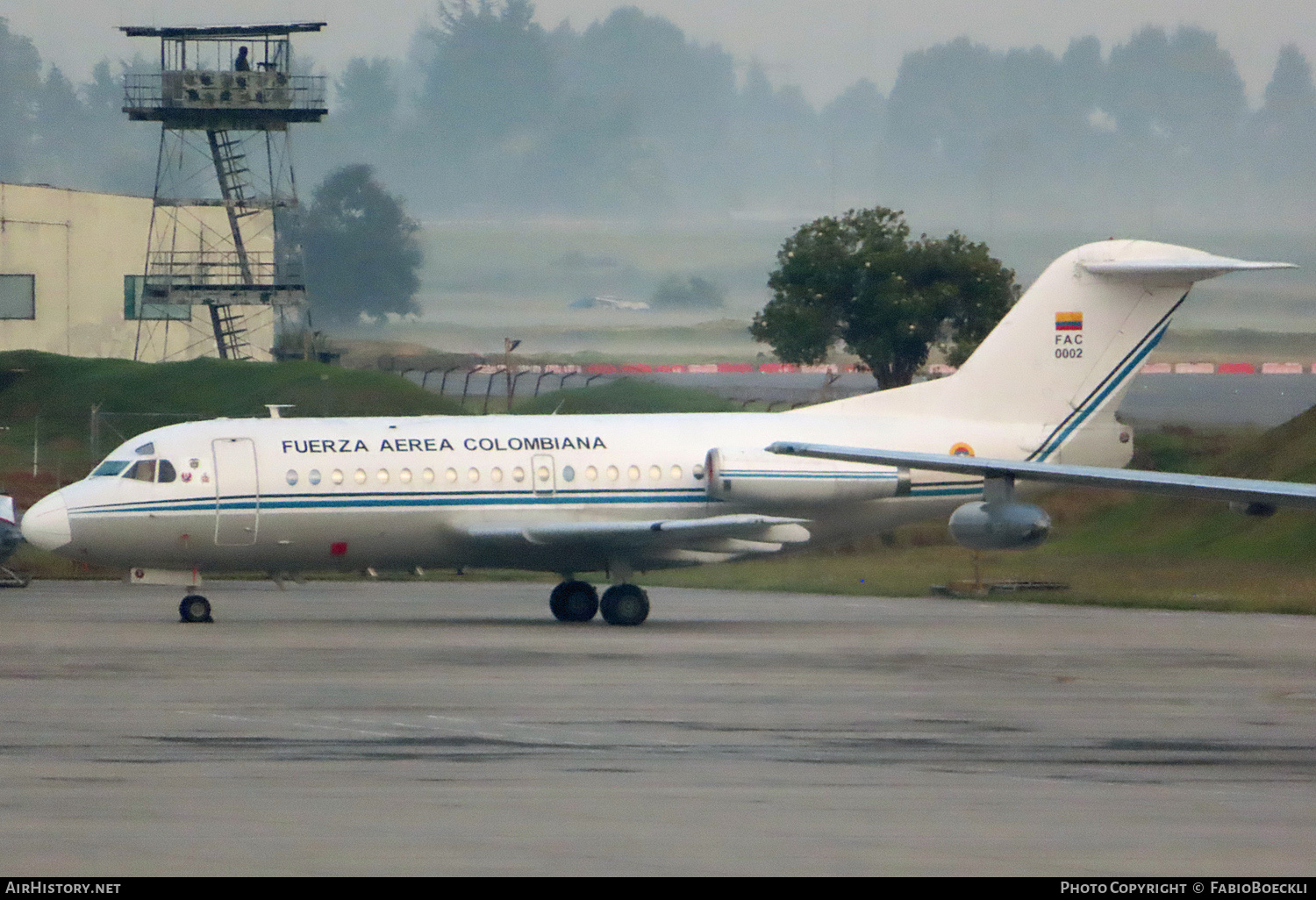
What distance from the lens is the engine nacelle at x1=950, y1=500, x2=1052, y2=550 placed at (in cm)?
2603

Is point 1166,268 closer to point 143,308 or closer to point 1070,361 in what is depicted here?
point 1070,361

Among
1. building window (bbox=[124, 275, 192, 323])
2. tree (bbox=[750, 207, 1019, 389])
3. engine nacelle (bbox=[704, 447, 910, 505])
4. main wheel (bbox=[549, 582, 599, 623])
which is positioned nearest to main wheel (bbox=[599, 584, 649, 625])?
main wheel (bbox=[549, 582, 599, 623])

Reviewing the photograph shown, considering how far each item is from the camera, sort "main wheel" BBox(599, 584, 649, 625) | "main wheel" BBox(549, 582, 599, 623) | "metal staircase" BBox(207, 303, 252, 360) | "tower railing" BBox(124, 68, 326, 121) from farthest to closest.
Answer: "tower railing" BBox(124, 68, 326, 121), "metal staircase" BBox(207, 303, 252, 360), "main wheel" BBox(549, 582, 599, 623), "main wheel" BBox(599, 584, 649, 625)

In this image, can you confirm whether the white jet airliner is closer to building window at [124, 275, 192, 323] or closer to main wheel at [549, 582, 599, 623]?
main wheel at [549, 582, 599, 623]

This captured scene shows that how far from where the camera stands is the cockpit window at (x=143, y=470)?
29.6m

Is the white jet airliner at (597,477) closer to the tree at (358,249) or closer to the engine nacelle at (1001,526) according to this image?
the engine nacelle at (1001,526)

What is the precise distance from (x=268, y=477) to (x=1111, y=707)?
15.3 metres

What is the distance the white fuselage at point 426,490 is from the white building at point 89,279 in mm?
44752

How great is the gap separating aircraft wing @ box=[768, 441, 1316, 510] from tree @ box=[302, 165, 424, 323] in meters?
40.4

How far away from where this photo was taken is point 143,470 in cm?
2970

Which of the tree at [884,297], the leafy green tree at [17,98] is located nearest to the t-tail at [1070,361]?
the tree at [884,297]

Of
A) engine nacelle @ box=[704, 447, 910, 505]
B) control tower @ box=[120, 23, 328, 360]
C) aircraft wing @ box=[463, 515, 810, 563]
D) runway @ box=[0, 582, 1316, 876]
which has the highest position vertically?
control tower @ box=[120, 23, 328, 360]

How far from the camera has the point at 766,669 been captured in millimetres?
22703
